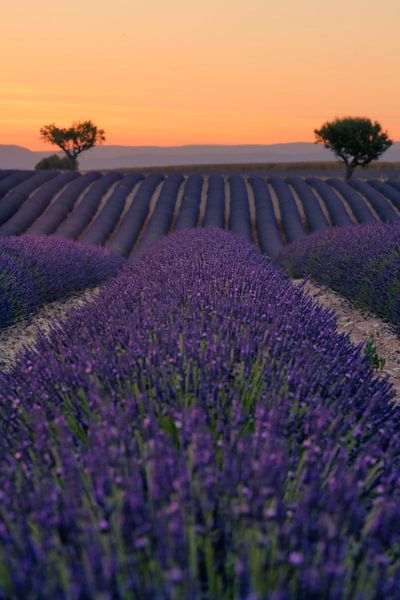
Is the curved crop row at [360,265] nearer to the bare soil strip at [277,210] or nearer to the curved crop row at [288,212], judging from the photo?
the curved crop row at [288,212]

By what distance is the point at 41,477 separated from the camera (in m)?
1.98

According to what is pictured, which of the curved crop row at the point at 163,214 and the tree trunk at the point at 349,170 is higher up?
the tree trunk at the point at 349,170

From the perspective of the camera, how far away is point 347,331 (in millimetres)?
6973

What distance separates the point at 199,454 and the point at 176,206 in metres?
22.1

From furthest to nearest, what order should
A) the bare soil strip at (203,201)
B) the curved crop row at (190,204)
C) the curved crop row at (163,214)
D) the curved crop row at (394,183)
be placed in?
the curved crop row at (394,183), the bare soil strip at (203,201), the curved crop row at (190,204), the curved crop row at (163,214)

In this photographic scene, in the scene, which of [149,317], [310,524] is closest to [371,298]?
[149,317]

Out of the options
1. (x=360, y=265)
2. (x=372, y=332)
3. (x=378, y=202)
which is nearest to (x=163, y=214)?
(x=378, y=202)

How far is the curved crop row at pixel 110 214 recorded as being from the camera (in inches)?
752

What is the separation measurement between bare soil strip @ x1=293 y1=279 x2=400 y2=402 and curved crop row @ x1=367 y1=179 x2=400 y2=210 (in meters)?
15.6

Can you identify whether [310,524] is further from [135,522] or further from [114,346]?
[114,346]

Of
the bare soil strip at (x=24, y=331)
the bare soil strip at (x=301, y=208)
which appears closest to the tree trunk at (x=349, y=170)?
the bare soil strip at (x=301, y=208)

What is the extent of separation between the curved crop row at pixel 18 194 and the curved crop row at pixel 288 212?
8868 millimetres

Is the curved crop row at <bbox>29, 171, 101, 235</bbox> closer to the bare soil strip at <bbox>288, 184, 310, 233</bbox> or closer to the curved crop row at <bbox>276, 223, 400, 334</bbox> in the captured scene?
the bare soil strip at <bbox>288, 184, 310, 233</bbox>

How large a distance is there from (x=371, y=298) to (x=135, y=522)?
248 inches
